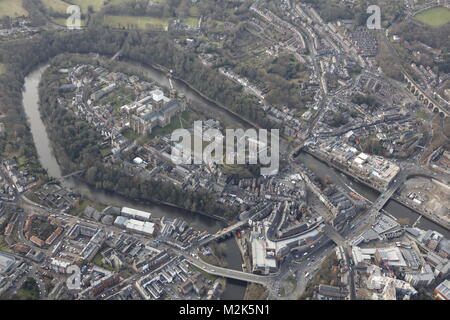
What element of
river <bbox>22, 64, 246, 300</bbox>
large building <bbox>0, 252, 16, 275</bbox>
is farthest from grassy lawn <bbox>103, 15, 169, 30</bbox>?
large building <bbox>0, 252, 16, 275</bbox>

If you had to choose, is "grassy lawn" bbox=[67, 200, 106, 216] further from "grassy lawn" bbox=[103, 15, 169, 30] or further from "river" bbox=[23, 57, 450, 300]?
"grassy lawn" bbox=[103, 15, 169, 30]

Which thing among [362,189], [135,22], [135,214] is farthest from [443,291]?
[135,22]

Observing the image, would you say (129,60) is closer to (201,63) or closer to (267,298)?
(201,63)

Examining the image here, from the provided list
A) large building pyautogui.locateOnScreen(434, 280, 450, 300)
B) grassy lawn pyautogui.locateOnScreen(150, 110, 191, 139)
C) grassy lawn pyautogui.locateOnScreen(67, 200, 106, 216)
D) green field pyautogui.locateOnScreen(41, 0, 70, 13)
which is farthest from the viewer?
green field pyautogui.locateOnScreen(41, 0, 70, 13)

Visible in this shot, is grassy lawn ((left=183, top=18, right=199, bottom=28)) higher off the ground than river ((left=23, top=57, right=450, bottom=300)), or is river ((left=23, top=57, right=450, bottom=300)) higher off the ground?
grassy lawn ((left=183, top=18, right=199, bottom=28))

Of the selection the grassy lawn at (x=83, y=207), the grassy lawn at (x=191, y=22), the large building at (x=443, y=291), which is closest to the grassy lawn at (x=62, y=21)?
the grassy lawn at (x=191, y=22)

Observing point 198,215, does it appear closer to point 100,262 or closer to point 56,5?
point 100,262
